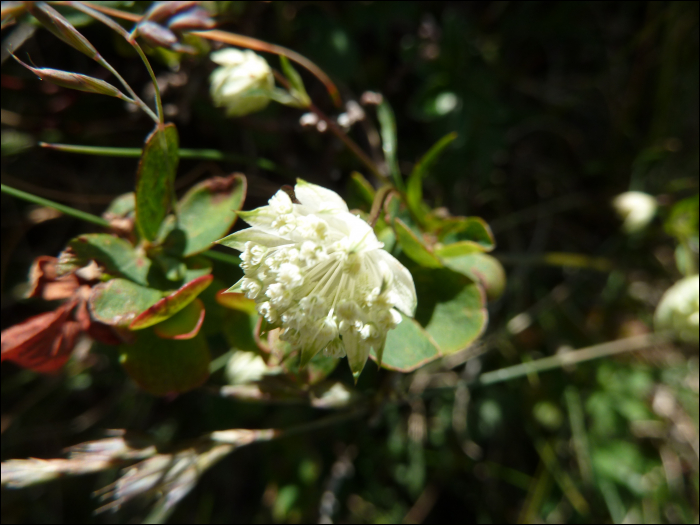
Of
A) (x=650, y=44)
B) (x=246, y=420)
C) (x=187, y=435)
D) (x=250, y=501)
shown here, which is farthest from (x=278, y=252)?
(x=650, y=44)

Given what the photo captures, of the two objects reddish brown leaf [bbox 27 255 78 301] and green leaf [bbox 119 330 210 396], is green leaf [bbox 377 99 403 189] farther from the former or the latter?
reddish brown leaf [bbox 27 255 78 301]

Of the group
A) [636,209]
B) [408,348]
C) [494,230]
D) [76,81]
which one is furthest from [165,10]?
[636,209]

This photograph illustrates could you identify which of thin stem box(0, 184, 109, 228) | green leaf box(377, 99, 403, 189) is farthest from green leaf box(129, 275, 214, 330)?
green leaf box(377, 99, 403, 189)

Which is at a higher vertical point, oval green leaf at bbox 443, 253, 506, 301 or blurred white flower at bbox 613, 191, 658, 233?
oval green leaf at bbox 443, 253, 506, 301

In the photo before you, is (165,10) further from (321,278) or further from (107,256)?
(321,278)

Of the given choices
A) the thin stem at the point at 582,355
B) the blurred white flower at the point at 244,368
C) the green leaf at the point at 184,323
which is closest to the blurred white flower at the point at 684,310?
the thin stem at the point at 582,355

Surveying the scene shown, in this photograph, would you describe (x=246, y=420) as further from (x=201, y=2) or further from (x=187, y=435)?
(x=201, y=2)

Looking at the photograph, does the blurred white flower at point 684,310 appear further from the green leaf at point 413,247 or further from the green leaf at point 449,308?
the green leaf at point 413,247
